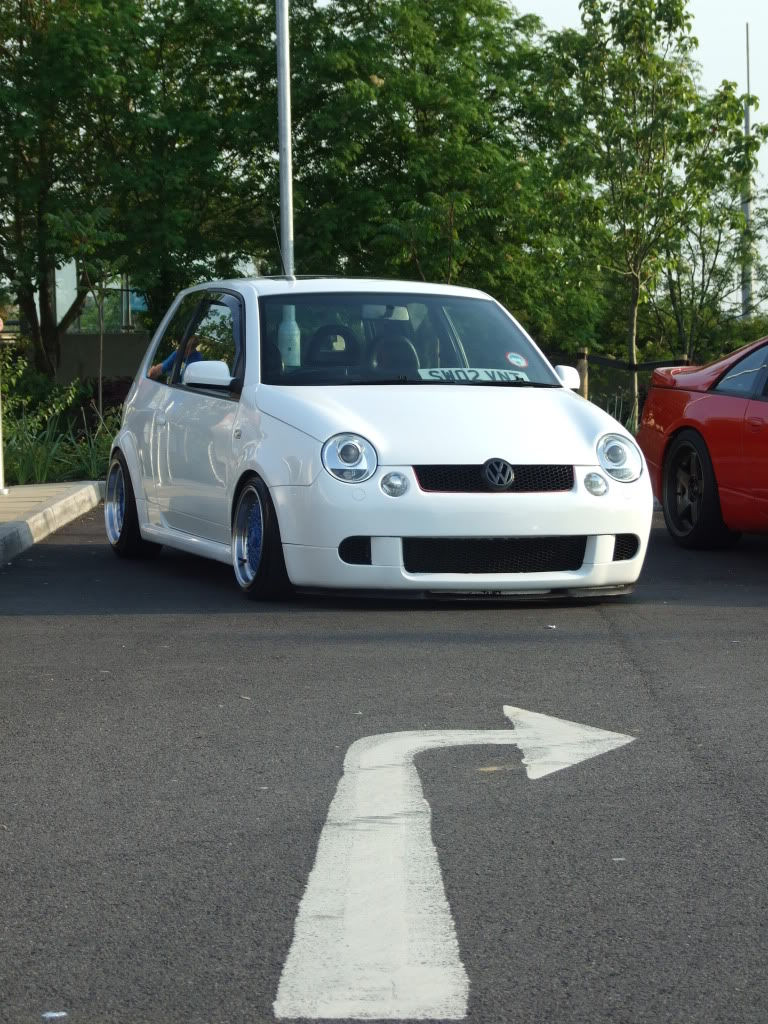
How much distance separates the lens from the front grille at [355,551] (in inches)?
322

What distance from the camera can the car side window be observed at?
10438mm

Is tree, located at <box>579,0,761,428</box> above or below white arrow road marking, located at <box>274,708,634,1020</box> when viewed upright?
above

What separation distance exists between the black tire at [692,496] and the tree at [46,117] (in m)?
22.1

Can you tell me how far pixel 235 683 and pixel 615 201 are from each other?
17.9 meters

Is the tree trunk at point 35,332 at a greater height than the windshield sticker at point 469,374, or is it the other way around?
the windshield sticker at point 469,374

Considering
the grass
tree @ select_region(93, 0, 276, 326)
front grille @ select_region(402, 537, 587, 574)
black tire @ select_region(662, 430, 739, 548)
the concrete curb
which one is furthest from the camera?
tree @ select_region(93, 0, 276, 326)

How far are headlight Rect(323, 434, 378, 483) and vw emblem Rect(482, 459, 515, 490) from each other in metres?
0.51

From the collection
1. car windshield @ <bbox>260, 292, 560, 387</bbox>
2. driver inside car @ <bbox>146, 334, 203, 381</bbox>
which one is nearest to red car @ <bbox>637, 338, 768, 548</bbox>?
car windshield @ <bbox>260, 292, 560, 387</bbox>

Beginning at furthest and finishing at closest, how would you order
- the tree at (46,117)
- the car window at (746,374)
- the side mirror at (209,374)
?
the tree at (46,117)
the car window at (746,374)
the side mirror at (209,374)

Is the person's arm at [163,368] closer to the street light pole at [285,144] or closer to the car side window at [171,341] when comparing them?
the car side window at [171,341]

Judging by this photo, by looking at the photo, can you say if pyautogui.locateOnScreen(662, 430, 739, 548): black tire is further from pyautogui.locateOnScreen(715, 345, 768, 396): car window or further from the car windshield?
the car windshield

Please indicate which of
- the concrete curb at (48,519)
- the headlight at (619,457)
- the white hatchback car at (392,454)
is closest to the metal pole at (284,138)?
the concrete curb at (48,519)

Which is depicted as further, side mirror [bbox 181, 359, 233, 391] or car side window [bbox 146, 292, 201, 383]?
car side window [bbox 146, 292, 201, 383]

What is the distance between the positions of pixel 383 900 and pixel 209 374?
5494 millimetres
